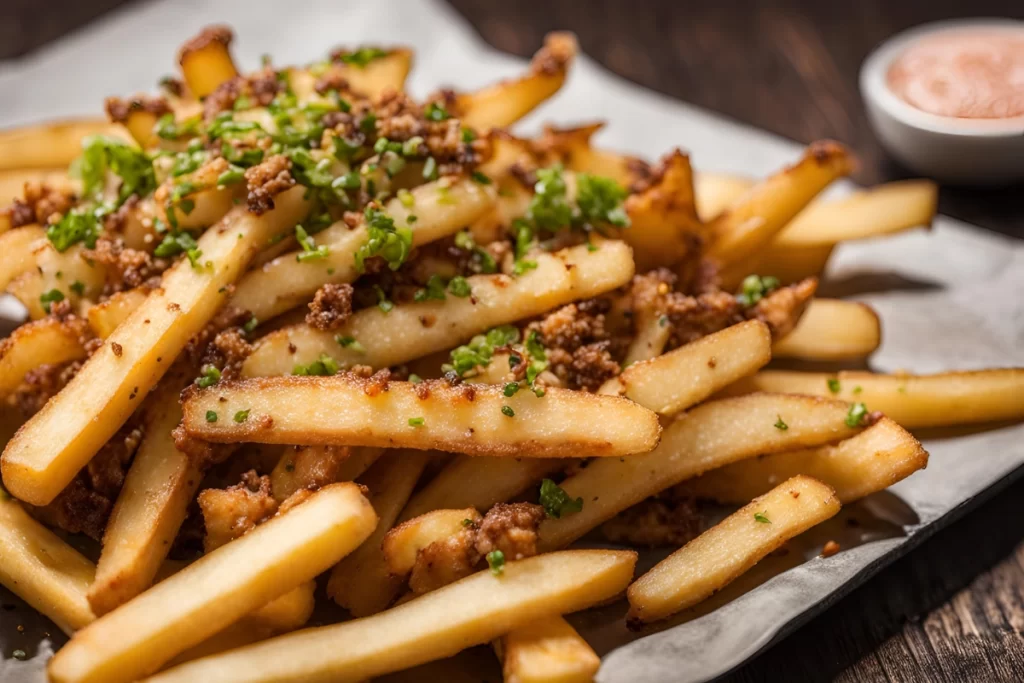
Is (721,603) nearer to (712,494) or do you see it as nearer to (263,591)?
(712,494)

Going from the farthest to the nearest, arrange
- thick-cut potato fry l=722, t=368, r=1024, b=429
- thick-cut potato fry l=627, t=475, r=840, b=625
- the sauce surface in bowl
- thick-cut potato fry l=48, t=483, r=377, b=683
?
1. the sauce surface in bowl
2. thick-cut potato fry l=722, t=368, r=1024, b=429
3. thick-cut potato fry l=627, t=475, r=840, b=625
4. thick-cut potato fry l=48, t=483, r=377, b=683

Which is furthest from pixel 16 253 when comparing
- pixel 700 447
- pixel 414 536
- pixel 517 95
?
pixel 700 447

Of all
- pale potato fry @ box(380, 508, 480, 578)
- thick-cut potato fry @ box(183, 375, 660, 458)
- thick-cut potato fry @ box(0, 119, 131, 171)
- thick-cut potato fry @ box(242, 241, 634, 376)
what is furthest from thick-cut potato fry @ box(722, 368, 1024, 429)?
thick-cut potato fry @ box(0, 119, 131, 171)

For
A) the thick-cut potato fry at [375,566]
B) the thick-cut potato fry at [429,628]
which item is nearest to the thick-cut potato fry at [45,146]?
the thick-cut potato fry at [375,566]

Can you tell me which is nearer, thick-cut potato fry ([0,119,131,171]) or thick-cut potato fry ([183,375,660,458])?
thick-cut potato fry ([183,375,660,458])

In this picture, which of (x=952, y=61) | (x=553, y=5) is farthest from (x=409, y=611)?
(x=553, y=5)

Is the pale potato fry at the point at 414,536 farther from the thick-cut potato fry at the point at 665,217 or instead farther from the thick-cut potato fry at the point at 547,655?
the thick-cut potato fry at the point at 665,217

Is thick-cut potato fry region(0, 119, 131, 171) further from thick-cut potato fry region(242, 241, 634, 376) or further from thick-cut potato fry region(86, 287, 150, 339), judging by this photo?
thick-cut potato fry region(242, 241, 634, 376)
